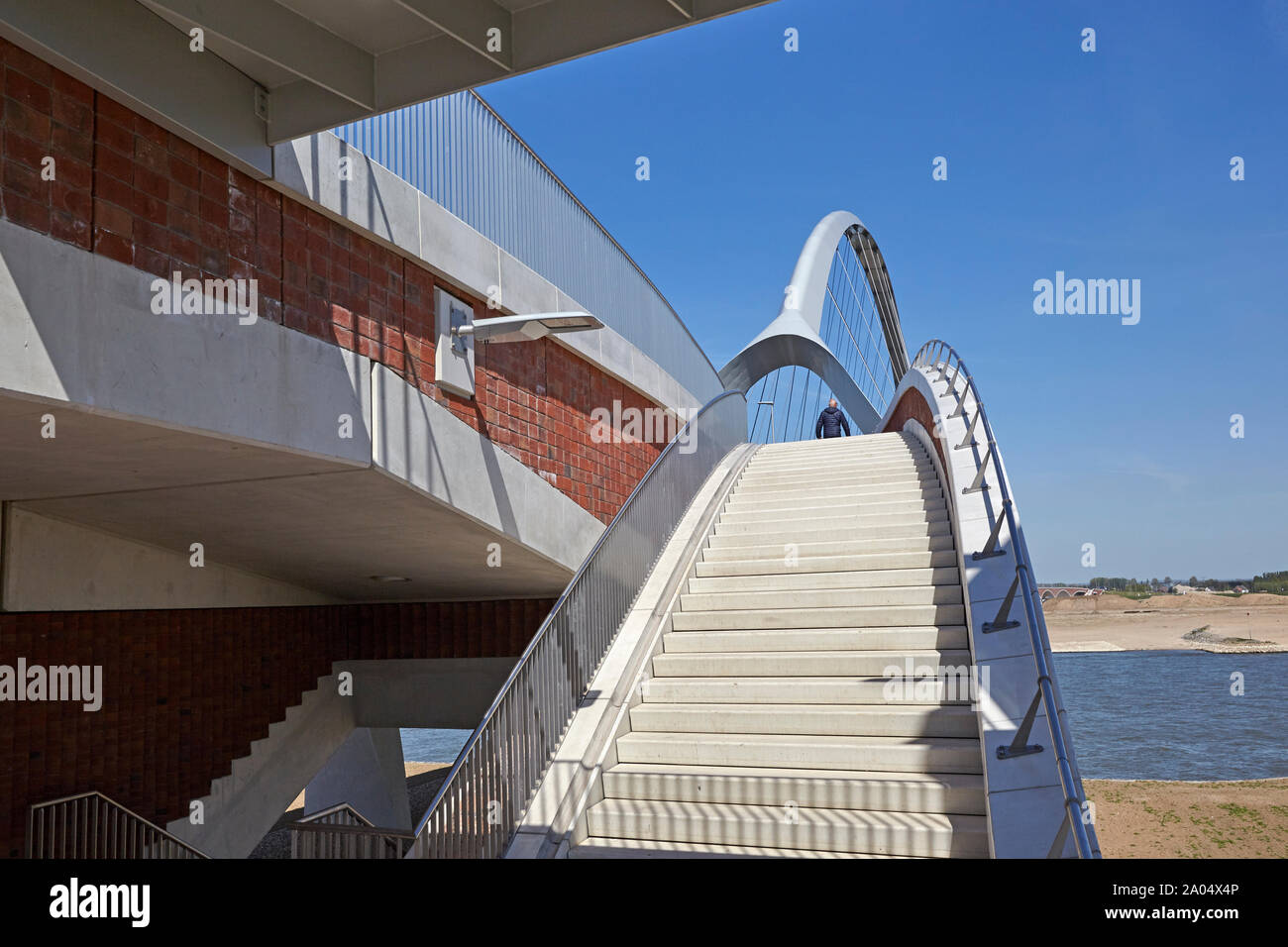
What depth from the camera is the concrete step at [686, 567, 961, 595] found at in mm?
8500

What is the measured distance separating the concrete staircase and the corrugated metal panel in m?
3.50

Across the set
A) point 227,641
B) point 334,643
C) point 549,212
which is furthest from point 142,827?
point 549,212

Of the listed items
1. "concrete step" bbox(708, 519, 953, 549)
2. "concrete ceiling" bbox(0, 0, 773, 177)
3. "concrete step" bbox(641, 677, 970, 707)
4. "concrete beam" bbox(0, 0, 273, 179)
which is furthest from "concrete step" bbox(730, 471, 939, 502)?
"concrete beam" bbox(0, 0, 273, 179)

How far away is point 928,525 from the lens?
9.66 m

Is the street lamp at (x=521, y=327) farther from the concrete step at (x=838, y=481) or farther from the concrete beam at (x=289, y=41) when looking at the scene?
the concrete step at (x=838, y=481)

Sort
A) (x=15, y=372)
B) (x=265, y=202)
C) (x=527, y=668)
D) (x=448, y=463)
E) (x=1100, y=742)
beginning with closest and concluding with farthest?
(x=15, y=372)
(x=265, y=202)
(x=527, y=668)
(x=448, y=463)
(x=1100, y=742)

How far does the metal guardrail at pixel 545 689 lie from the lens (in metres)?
5.75

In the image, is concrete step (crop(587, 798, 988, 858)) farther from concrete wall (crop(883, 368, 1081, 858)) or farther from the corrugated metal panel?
the corrugated metal panel

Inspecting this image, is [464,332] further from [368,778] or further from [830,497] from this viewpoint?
[368,778]

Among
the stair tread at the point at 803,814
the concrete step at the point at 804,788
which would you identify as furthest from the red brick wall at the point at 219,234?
the stair tread at the point at 803,814

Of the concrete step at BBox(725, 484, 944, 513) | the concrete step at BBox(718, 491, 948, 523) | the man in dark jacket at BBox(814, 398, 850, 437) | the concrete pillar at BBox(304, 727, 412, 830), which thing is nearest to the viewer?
the concrete step at BBox(718, 491, 948, 523)

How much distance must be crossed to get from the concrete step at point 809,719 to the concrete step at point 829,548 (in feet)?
7.71
